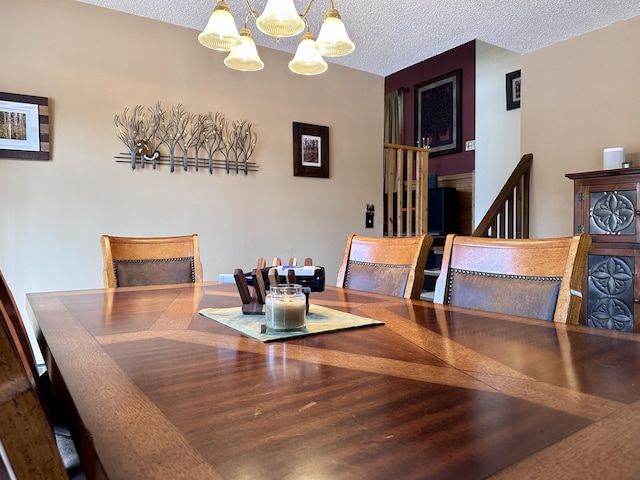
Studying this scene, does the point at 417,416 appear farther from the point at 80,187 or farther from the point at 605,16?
the point at 605,16

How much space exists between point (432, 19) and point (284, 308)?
8.95 feet

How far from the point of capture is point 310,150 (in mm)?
3602

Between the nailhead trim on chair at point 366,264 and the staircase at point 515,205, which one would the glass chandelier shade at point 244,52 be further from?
the staircase at point 515,205

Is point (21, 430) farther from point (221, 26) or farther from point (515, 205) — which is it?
point (515, 205)

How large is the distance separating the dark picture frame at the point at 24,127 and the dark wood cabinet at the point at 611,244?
333 centimetres

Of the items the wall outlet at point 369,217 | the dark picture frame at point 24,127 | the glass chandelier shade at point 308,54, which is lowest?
the wall outlet at point 369,217

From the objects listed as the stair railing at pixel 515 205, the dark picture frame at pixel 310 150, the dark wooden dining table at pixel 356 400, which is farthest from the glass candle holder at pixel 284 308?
the stair railing at pixel 515 205

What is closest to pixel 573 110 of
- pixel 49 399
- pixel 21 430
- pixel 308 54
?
pixel 308 54

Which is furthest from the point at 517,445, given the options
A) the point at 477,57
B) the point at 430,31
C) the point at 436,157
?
the point at 436,157

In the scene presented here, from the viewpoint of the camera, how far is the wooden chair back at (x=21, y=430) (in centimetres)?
43

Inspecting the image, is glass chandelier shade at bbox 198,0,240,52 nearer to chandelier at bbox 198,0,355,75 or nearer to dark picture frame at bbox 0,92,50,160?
chandelier at bbox 198,0,355,75

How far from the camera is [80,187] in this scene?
2.69m

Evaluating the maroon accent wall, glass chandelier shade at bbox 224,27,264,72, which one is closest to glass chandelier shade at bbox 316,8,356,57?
glass chandelier shade at bbox 224,27,264,72

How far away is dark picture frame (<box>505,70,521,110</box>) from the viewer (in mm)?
4680
